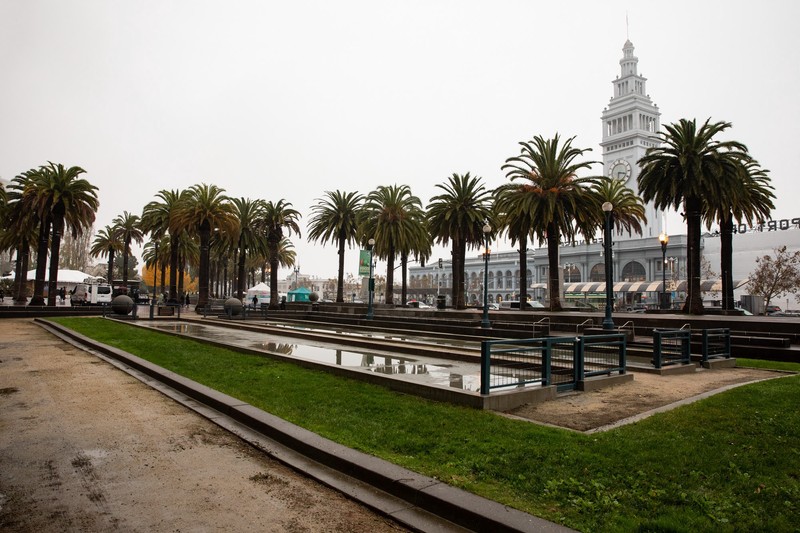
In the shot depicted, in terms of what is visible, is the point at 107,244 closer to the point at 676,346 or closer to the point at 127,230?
the point at 127,230

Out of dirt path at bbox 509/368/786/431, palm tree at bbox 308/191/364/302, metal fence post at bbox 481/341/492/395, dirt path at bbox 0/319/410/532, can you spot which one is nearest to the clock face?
palm tree at bbox 308/191/364/302

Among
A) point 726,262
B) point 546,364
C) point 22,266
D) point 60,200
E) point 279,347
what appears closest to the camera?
point 546,364

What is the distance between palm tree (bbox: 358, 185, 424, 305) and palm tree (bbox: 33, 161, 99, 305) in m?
22.5

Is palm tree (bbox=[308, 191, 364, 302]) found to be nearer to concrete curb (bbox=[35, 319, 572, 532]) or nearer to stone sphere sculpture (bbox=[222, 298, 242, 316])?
stone sphere sculpture (bbox=[222, 298, 242, 316])

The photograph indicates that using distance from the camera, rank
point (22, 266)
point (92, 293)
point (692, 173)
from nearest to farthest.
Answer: point (692, 173) < point (22, 266) < point (92, 293)

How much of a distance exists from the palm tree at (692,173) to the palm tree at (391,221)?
19.8 meters

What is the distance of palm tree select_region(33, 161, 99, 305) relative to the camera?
38000mm

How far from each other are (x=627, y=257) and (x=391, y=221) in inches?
2718

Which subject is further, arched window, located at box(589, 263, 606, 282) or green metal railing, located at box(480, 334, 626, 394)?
arched window, located at box(589, 263, 606, 282)

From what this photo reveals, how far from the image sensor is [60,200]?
3866 centimetres

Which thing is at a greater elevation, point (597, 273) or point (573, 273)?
point (573, 273)

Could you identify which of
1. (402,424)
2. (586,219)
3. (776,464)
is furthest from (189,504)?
(586,219)

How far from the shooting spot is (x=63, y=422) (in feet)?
25.2

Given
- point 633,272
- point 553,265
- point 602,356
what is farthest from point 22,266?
point 633,272
